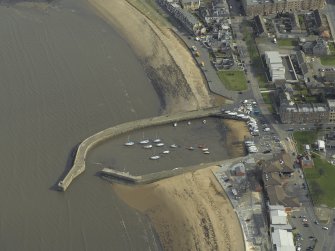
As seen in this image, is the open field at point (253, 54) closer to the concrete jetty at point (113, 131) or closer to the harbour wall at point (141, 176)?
the concrete jetty at point (113, 131)

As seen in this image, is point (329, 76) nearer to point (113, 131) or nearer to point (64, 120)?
point (113, 131)

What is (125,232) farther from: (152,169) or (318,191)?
(318,191)

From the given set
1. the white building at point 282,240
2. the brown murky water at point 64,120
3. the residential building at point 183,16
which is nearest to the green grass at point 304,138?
the brown murky water at point 64,120

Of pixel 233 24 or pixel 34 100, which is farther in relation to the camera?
pixel 233 24

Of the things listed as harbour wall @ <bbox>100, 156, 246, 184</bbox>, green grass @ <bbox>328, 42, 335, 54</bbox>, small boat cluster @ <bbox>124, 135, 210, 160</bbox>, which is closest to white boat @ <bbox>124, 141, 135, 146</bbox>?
small boat cluster @ <bbox>124, 135, 210, 160</bbox>

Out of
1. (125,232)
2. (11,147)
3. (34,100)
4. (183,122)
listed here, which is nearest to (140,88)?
(183,122)
